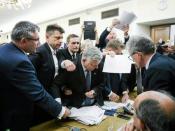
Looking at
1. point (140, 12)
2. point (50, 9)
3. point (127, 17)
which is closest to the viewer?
point (127, 17)

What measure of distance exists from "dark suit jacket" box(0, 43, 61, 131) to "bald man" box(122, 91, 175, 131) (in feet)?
2.80

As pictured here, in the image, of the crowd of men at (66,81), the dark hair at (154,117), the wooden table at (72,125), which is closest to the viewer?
the dark hair at (154,117)

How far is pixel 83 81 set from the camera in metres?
2.27

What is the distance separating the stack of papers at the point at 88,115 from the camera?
1925 mm

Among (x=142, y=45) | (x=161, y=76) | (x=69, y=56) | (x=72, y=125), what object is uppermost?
(x=142, y=45)

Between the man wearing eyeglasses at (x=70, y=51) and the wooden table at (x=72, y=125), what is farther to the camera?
the man wearing eyeglasses at (x=70, y=51)

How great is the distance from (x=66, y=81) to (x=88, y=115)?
0.41 metres

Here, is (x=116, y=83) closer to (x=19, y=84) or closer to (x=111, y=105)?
(x=111, y=105)

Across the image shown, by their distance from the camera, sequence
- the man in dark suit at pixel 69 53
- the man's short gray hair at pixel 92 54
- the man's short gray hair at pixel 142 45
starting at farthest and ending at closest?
the man in dark suit at pixel 69 53 < the man's short gray hair at pixel 92 54 < the man's short gray hair at pixel 142 45

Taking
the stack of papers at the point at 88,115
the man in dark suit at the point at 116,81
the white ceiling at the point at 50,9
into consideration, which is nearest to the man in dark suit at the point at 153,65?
the stack of papers at the point at 88,115

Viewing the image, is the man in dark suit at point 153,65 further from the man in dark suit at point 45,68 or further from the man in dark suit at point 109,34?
the man in dark suit at point 109,34

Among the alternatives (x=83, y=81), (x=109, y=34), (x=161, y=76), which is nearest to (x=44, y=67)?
(x=83, y=81)

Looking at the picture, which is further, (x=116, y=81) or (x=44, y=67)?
(x=116, y=81)

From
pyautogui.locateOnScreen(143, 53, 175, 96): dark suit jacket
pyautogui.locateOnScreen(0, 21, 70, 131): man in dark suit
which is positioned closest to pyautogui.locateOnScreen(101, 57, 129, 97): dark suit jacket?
pyautogui.locateOnScreen(143, 53, 175, 96): dark suit jacket
